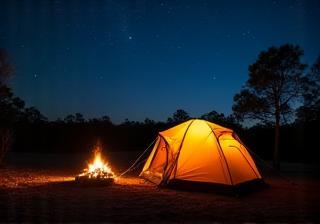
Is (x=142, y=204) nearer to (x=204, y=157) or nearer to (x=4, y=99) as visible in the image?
(x=204, y=157)

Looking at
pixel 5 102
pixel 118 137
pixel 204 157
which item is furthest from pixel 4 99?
pixel 118 137

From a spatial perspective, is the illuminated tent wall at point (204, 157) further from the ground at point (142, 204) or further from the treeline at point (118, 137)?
the treeline at point (118, 137)

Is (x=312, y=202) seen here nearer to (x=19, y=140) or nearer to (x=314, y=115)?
(x=314, y=115)

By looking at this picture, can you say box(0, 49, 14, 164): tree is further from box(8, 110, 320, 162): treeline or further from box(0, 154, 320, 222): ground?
box(8, 110, 320, 162): treeline

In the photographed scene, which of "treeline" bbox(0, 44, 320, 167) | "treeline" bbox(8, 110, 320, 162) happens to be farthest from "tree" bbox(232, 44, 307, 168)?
"treeline" bbox(8, 110, 320, 162)

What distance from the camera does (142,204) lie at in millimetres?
8586

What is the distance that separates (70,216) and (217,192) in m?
4.75

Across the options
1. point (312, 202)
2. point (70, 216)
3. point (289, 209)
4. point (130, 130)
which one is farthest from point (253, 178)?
point (130, 130)

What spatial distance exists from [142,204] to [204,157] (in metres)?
3.34

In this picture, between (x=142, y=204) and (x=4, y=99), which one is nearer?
(x=142, y=204)

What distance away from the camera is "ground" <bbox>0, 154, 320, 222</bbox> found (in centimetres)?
732

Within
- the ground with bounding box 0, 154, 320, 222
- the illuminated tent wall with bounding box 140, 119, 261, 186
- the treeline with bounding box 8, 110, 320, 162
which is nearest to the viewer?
the ground with bounding box 0, 154, 320, 222

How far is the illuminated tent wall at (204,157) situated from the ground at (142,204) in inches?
23.3

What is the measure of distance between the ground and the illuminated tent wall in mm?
592
